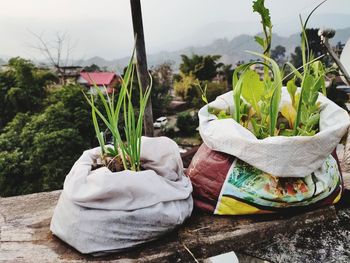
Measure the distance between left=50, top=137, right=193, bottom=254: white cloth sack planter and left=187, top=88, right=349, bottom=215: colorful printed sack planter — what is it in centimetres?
18

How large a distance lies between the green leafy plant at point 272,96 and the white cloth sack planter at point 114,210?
0.43m

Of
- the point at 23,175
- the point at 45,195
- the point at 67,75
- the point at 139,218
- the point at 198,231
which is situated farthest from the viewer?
the point at 67,75

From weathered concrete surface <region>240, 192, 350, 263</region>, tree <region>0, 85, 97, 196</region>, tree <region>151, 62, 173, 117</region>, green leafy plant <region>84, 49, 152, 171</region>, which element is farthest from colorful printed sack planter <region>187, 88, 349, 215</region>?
tree <region>151, 62, 173, 117</region>

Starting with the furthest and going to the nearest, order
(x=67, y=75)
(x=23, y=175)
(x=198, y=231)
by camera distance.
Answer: (x=67, y=75)
(x=23, y=175)
(x=198, y=231)

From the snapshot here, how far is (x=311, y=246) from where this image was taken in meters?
1.17

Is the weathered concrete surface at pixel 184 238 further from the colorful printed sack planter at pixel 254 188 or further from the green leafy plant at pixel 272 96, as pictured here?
the green leafy plant at pixel 272 96

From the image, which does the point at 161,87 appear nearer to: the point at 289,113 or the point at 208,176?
the point at 289,113

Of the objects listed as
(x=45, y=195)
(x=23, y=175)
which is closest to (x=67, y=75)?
(x=23, y=175)

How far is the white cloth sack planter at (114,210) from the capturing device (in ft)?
3.40

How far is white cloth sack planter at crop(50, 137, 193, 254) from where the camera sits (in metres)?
1.04

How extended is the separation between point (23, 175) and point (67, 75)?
12.1m

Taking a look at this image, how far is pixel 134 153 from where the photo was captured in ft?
3.94

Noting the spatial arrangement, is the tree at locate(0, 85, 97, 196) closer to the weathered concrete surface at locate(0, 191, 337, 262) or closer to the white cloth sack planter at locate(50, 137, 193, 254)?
the weathered concrete surface at locate(0, 191, 337, 262)

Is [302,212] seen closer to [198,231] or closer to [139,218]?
[198,231]
